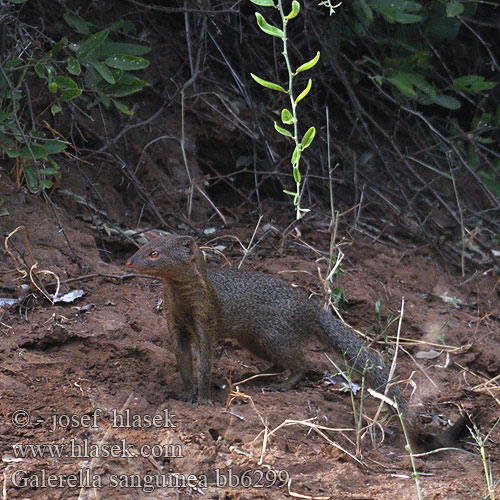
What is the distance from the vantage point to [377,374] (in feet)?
12.3

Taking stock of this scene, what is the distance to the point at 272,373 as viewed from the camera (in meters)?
3.97

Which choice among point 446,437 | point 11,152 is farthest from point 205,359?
point 11,152

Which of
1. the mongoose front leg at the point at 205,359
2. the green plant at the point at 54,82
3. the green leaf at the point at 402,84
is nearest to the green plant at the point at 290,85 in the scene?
the mongoose front leg at the point at 205,359

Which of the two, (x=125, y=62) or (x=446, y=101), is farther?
(x=446, y=101)

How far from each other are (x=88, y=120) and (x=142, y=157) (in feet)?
1.23

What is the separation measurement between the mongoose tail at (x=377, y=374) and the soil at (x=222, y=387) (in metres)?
0.08

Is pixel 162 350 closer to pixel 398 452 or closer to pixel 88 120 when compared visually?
pixel 398 452

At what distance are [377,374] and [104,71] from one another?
1.83 metres

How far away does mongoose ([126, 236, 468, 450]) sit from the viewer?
350 cm

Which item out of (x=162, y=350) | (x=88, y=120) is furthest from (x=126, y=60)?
(x=162, y=350)

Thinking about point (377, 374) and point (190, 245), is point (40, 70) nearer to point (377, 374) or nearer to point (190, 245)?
point (190, 245)

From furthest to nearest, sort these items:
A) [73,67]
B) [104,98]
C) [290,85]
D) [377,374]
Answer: [104,98] < [73,67] < [377,374] < [290,85]

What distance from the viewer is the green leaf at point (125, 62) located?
4051 millimetres

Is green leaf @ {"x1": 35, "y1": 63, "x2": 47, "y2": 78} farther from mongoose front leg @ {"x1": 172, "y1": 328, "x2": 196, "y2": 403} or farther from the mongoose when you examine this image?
mongoose front leg @ {"x1": 172, "y1": 328, "x2": 196, "y2": 403}
